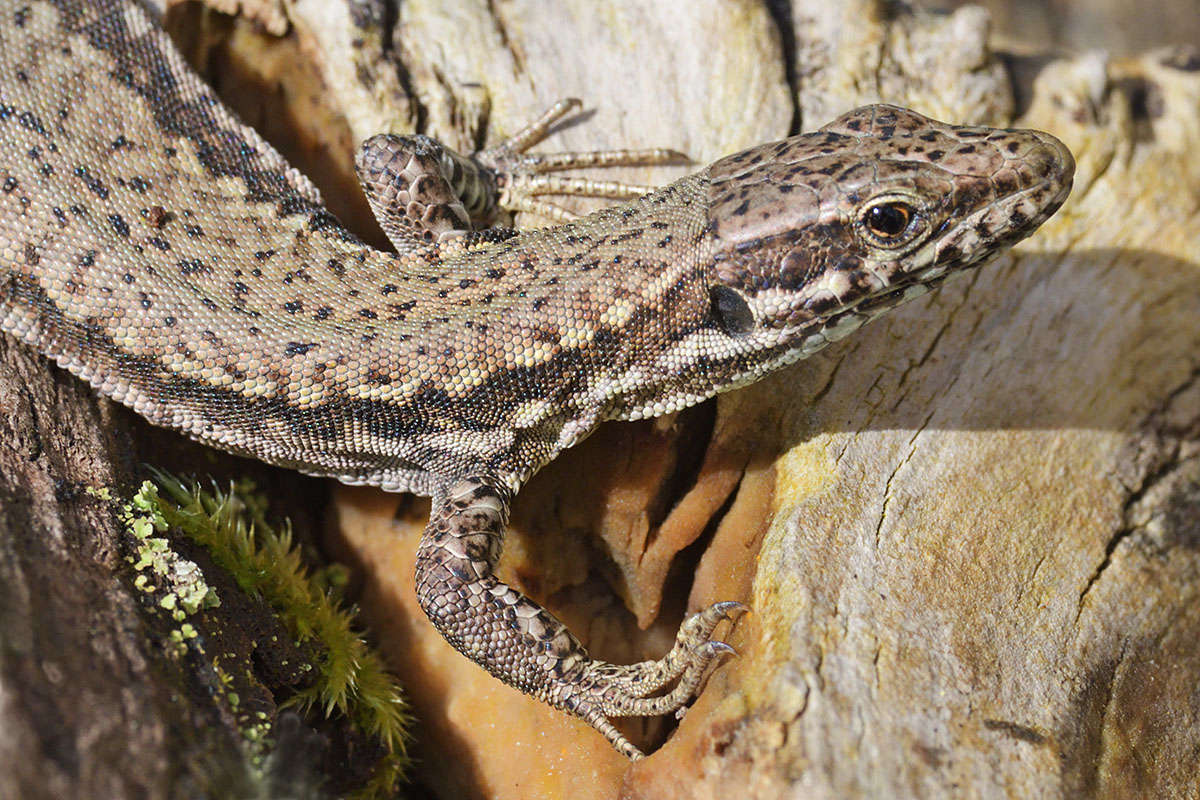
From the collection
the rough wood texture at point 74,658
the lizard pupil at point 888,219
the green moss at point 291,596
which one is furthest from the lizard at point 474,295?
the rough wood texture at point 74,658

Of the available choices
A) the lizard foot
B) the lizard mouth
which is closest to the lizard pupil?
the lizard mouth

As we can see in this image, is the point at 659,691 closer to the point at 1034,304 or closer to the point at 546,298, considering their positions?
the point at 546,298

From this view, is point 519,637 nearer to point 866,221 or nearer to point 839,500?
point 839,500

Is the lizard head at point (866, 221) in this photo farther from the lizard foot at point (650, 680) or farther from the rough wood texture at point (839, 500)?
the lizard foot at point (650, 680)

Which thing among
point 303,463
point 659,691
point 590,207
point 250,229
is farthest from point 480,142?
point 659,691

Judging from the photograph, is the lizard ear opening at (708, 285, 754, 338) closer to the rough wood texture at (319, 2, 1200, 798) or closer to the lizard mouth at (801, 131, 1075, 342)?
the lizard mouth at (801, 131, 1075, 342)

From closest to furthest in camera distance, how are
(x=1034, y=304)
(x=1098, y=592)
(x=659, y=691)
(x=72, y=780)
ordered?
(x=72, y=780) < (x=659, y=691) < (x=1098, y=592) < (x=1034, y=304)
